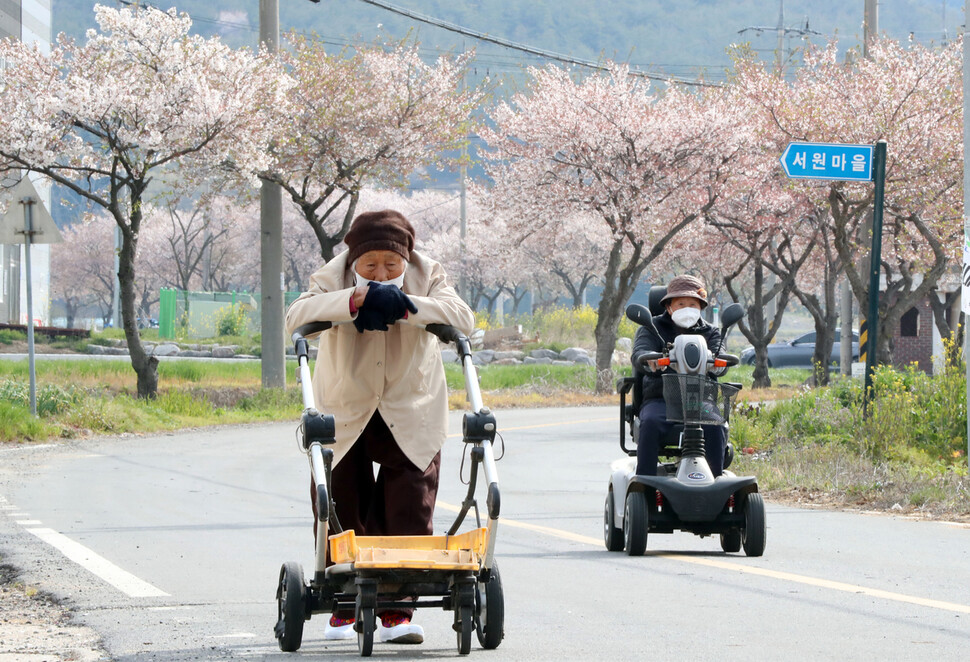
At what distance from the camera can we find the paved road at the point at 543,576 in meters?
5.44

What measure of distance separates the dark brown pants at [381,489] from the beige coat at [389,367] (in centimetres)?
8

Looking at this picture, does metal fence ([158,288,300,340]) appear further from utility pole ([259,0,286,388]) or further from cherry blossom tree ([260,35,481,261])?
utility pole ([259,0,286,388])

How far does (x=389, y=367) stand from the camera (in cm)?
541

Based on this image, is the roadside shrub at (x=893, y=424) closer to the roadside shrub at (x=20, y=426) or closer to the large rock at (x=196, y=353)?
the roadside shrub at (x=20, y=426)

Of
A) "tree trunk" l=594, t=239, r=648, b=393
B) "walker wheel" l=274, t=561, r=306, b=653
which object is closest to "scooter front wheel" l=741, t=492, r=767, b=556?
"walker wheel" l=274, t=561, r=306, b=653

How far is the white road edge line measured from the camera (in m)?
6.89

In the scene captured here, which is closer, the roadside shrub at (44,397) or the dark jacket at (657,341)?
the dark jacket at (657,341)

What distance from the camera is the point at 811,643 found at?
5.43m

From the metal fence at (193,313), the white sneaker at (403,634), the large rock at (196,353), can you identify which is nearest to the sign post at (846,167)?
the white sneaker at (403,634)

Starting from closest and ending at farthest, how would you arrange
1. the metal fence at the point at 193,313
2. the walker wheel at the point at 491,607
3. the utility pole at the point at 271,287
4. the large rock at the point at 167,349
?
the walker wheel at the point at 491,607, the utility pole at the point at 271,287, the large rock at the point at 167,349, the metal fence at the point at 193,313

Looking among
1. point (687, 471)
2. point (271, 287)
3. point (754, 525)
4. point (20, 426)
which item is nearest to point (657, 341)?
point (687, 471)

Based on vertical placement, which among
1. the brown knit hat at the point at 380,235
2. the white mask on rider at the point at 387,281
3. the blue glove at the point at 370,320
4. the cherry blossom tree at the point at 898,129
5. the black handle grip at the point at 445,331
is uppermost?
the cherry blossom tree at the point at 898,129

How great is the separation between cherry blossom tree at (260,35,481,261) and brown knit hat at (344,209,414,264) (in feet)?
68.2

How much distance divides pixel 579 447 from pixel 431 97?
13152 millimetres
